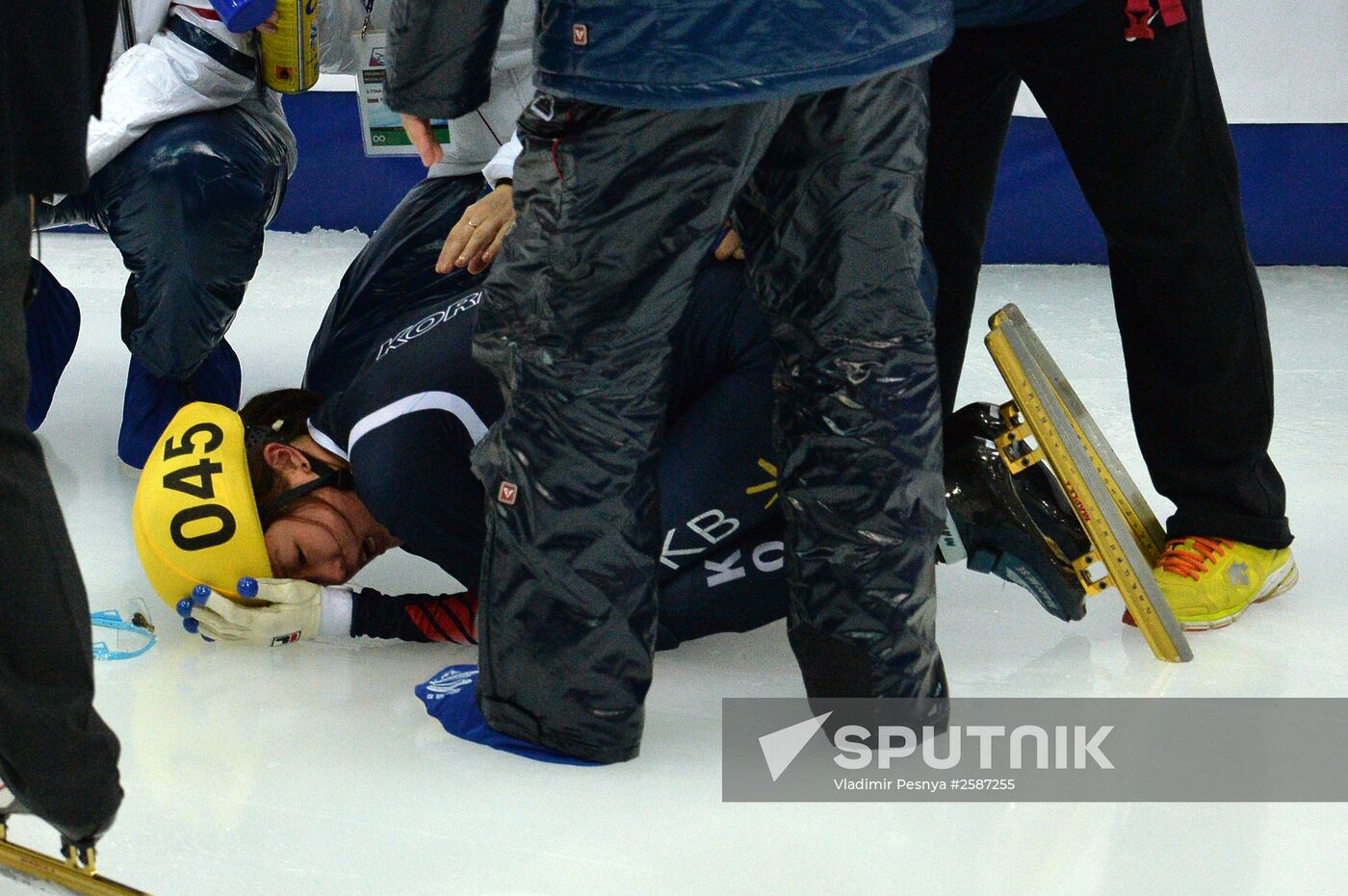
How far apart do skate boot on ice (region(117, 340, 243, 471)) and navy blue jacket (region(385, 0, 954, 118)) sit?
3.61ft

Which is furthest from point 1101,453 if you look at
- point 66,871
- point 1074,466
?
point 66,871

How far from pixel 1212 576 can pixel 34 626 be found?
3.85ft

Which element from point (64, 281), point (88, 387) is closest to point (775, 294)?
point (88, 387)

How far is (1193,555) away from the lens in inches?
61.1

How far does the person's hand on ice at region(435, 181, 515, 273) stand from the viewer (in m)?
1.65

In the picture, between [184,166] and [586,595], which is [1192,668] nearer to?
[586,595]

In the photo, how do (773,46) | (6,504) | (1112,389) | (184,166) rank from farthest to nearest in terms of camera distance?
1. (1112,389)
2. (184,166)
3. (773,46)
4. (6,504)

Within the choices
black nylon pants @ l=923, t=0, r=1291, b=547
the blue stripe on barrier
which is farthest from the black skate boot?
the blue stripe on barrier

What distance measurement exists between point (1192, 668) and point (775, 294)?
61cm

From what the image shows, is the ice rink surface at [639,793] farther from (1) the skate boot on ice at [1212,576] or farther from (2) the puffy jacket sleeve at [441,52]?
(2) the puffy jacket sleeve at [441,52]

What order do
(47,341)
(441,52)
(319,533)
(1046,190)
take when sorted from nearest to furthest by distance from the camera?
(441,52), (319,533), (47,341), (1046,190)

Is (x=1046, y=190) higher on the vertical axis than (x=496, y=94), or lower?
lower

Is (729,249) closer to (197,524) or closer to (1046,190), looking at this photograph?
(197,524)

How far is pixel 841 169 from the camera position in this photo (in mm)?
1153
